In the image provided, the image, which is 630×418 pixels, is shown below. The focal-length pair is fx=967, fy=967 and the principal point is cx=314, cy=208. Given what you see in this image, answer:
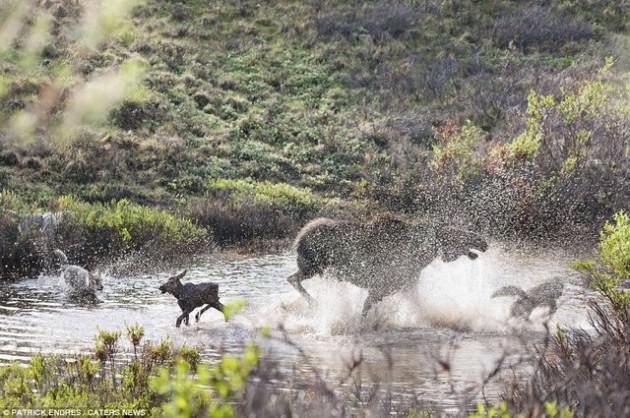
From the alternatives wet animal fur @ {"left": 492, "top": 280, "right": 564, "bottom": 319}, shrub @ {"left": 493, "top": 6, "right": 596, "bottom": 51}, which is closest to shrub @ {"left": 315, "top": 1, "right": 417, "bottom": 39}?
shrub @ {"left": 493, "top": 6, "right": 596, "bottom": 51}

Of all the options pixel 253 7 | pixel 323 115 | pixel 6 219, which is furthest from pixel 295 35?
pixel 6 219

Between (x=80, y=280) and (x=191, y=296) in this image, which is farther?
(x=80, y=280)

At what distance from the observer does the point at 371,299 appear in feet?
37.6

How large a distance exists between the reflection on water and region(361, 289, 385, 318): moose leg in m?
0.16

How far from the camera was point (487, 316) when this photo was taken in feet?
38.5

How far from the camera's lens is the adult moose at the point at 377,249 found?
→ 11.4 m

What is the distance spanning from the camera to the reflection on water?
9523 millimetres

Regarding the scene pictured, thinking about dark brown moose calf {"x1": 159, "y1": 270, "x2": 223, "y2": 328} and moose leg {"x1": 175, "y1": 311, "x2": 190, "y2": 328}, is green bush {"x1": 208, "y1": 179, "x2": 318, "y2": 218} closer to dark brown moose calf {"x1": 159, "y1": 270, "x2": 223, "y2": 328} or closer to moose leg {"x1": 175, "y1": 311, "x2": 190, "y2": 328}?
dark brown moose calf {"x1": 159, "y1": 270, "x2": 223, "y2": 328}

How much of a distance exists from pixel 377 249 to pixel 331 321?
104 centimetres

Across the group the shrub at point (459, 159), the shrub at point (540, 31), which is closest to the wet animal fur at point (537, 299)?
A: the shrub at point (459, 159)

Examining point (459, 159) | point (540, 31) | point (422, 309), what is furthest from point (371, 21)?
point (422, 309)

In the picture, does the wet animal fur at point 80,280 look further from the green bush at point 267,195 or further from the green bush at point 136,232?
the green bush at point 267,195

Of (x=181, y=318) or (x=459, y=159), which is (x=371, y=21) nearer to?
(x=459, y=159)

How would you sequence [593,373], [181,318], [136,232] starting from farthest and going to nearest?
[136,232], [181,318], [593,373]
